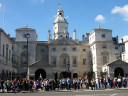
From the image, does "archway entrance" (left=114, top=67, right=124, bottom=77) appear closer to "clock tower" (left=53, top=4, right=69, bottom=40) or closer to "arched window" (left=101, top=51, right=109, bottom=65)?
"arched window" (left=101, top=51, right=109, bottom=65)

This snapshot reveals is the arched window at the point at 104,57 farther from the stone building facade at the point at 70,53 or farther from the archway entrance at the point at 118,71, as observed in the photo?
the archway entrance at the point at 118,71

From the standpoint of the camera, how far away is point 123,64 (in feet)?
157

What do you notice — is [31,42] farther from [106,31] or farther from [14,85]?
[14,85]

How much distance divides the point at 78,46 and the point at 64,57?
557 centimetres

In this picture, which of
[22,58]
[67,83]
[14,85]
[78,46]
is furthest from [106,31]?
[14,85]

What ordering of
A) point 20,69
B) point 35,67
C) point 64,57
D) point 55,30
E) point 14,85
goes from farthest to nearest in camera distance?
point 55,30 < point 64,57 < point 20,69 < point 35,67 < point 14,85

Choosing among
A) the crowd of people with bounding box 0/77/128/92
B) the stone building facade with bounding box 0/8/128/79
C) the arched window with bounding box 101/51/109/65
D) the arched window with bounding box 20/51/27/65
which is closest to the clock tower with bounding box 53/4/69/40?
the stone building facade with bounding box 0/8/128/79

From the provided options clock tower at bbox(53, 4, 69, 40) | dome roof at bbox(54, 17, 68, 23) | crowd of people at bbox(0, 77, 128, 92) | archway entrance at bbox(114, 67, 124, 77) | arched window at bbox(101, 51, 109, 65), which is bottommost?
crowd of people at bbox(0, 77, 128, 92)

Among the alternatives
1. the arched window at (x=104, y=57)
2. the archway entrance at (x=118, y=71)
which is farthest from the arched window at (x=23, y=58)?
the archway entrance at (x=118, y=71)

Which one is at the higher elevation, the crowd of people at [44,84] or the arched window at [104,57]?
the arched window at [104,57]

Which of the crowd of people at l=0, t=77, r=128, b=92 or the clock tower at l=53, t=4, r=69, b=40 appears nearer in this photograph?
the crowd of people at l=0, t=77, r=128, b=92

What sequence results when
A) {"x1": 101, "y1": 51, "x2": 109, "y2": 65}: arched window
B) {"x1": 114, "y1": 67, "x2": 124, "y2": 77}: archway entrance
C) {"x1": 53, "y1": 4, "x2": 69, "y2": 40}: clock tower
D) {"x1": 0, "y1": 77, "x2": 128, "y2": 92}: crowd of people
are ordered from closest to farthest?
{"x1": 0, "y1": 77, "x2": 128, "y2": 92}: crowd of people
{"x1": 114, "y1": 67, "x2": 124, "y2": 77}: archway entrance
{"x1": 101, "y1": 51, "x2": 109, "y2": 65}: arched window
{"x1": 53, "y1": 4, "x2": 69, "y2": 40}: clock tower

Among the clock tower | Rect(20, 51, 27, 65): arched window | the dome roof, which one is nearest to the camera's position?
Rect(20, 51, 27, 65): arched window

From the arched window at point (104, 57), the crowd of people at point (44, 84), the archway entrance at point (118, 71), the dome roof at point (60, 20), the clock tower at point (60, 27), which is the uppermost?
the dome roof at point (60, 20)
